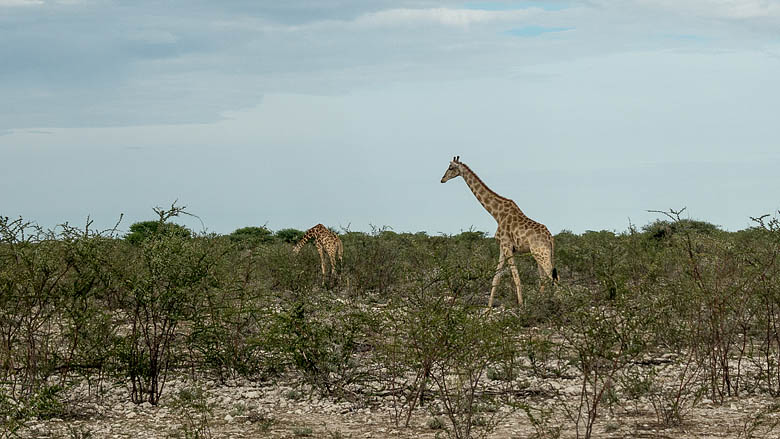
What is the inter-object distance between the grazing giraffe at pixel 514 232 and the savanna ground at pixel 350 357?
4619 mm

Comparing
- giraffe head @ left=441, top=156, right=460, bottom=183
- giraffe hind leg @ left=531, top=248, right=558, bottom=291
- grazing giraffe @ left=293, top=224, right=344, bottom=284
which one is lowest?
giraffe hind leg @ left=531, top=248, right=558, bottom=291

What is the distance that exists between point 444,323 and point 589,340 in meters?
1.16

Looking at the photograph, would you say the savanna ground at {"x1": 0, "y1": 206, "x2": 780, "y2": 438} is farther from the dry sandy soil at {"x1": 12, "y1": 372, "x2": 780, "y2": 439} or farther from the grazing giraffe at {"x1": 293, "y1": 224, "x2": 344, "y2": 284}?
the grazing giraffe at {"x1": 293, "y1": 224, "x2": 344, "y2": 284}

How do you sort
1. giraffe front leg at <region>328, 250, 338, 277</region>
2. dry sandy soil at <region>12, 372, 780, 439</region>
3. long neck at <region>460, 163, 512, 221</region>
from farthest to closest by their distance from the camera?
giraffe front leg at <region>328, 250, 338, 277</region> → long neck at <region>460, 163, 512, 221</region> → dry sandy soil at <region>12, 372, 780, 439</region>

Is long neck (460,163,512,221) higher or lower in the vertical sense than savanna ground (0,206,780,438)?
higher

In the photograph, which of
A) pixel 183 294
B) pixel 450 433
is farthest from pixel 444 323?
pixel 183 294

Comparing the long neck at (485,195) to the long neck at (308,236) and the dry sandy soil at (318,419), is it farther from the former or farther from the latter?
the dry sandy soil at (318,419)

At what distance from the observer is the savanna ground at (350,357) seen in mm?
7184

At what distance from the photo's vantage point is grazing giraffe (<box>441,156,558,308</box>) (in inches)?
566

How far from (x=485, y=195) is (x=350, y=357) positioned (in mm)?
7629

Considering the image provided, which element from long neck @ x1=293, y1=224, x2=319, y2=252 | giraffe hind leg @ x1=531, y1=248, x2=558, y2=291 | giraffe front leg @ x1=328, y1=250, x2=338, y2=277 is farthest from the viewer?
long neck @ x1=293, y1=224, x2=319, y2=252

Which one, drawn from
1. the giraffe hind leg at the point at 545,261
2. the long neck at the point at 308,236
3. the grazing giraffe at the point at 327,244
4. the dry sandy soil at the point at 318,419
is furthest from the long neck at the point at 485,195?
the dry sandy soil at the point at 318,419

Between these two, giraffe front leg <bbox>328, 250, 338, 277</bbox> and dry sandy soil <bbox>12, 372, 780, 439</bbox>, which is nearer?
dry sandy soil <bbox>12, 372, 780, 439</bbox>

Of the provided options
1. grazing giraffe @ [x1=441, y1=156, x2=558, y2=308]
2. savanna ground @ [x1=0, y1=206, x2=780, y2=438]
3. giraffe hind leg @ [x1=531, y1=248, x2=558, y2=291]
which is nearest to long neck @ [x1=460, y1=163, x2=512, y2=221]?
grazing giraffe @ [x1=441, y1=156, x2=558, y2=308]
